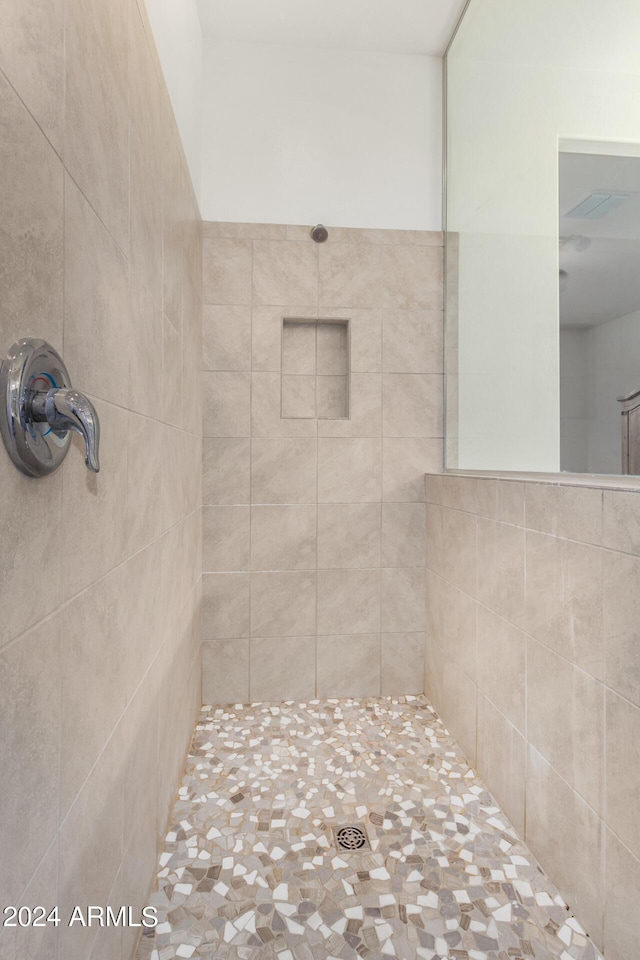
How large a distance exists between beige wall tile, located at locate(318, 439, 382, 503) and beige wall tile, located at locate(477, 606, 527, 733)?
2.64 ft

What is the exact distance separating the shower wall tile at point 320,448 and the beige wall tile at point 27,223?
1628 mm

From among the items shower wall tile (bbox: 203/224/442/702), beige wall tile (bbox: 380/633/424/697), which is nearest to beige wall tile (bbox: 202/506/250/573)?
shower wall tile (bbox: 203/224/442/702)

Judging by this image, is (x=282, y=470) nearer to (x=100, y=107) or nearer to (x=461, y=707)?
(x=461, y=707)

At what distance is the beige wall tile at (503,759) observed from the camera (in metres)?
1.51

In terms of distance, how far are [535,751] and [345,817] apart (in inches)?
24.5

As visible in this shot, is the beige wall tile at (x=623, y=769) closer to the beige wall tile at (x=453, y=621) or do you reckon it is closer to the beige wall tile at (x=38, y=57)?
the beige wall tile at (x=453, y=621)

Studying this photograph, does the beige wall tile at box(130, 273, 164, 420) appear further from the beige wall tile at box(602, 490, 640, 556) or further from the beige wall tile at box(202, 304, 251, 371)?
the beige wall tile at box(602, 490, 640, 556)

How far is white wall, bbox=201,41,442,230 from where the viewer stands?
7.66 feet

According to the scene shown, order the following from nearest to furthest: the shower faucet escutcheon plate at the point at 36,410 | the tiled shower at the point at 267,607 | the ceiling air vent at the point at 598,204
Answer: the shower faucet escutcheon plate at the point at 36,410 < the tiled shower at the point at 267,607 < the ceiling air vent at the point at 598,204

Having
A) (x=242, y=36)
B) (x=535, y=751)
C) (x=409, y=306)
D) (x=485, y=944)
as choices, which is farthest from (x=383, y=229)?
(x=485, y=944)

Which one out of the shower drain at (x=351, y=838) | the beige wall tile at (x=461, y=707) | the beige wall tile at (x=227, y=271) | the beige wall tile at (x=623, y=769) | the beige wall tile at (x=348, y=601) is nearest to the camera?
the beige wall tile at (x=623, y=769)

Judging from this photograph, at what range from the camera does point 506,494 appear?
1623mm

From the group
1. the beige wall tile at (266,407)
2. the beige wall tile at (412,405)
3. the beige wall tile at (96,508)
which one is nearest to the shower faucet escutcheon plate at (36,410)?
the beige wall tile at (96,508)

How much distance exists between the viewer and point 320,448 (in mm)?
2400
